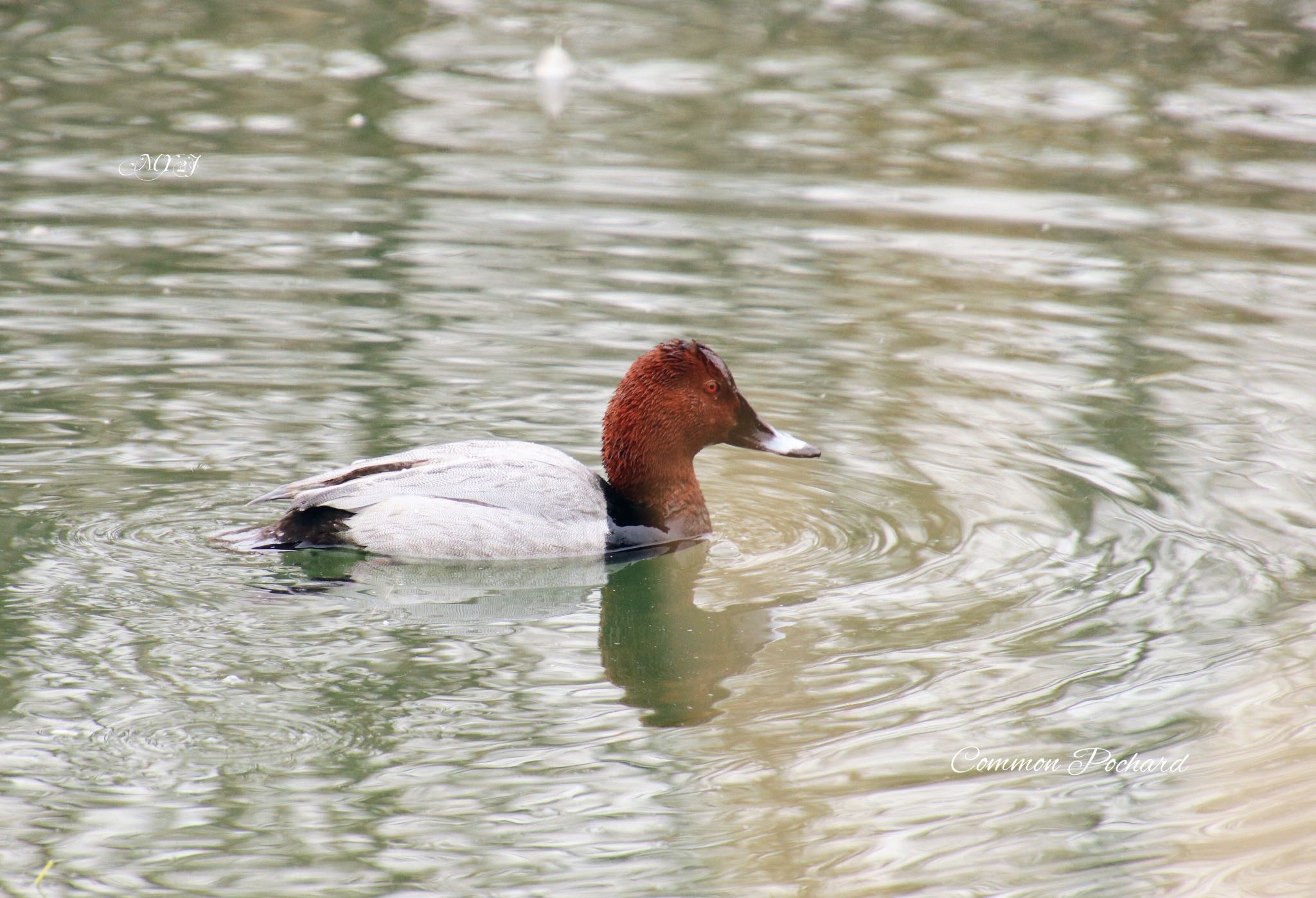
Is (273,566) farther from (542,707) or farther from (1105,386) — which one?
(1105,386)

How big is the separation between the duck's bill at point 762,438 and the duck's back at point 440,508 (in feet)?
3.16

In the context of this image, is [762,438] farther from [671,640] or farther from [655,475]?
[671,640]

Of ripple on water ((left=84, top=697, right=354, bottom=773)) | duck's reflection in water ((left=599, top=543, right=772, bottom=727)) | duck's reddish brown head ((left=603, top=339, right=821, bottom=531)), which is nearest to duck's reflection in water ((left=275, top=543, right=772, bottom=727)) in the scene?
duck's reflection in water ((left=599, top=543, right=772, bottom=727))

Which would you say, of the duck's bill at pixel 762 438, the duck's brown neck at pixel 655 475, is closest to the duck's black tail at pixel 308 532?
the duck's brown neck at pixel 655 475

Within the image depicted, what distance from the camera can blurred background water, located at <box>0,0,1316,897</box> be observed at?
4.69m

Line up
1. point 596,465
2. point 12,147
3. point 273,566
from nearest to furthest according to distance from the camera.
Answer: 1. point 273,566
2. point 596,465
3. point 12,147

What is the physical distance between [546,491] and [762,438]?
1.16m

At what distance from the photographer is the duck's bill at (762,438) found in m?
7.35

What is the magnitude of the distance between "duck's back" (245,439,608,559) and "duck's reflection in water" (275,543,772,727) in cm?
7

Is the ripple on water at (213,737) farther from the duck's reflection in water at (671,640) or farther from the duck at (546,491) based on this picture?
the duck at (546,491)

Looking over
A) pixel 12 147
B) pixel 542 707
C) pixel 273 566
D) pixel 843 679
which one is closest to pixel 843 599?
pixel 843 679

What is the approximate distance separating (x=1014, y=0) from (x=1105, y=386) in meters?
7.55

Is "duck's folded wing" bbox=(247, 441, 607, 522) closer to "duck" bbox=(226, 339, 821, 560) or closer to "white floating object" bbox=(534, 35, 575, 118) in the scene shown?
"duck" bbox=(226, 339, 821, 560)

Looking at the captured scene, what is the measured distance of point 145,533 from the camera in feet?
21.9
